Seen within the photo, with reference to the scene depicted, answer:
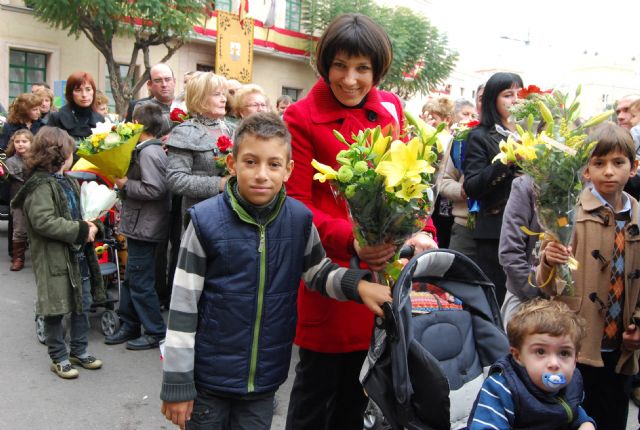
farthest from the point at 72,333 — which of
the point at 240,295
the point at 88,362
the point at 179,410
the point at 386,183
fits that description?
the point at 386,183

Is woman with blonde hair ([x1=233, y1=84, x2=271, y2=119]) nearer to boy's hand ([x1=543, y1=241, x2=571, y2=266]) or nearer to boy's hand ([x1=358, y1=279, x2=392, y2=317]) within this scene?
boy's hand ([x1=543, y1=241, x2=571, y2=266])

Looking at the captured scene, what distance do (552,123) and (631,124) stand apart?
4.01m

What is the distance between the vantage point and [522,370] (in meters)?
2.29

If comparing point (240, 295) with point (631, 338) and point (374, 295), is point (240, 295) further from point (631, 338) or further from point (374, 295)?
point (631, 338)

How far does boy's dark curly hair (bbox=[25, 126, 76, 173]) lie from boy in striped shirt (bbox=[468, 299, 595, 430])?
3472 millimetres

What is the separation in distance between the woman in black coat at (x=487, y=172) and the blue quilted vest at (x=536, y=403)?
206 cm

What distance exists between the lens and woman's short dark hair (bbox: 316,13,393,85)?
252 cm

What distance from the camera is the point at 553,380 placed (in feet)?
7.24

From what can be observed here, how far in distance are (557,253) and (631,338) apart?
683mm

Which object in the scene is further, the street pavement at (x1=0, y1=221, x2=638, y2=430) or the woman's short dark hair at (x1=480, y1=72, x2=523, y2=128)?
the woman's short dark hair at (x1=480, y1=72, x2=523, y2=128)

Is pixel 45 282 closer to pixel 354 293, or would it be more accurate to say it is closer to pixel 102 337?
pixel 102 337

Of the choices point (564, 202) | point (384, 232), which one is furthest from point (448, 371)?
point (564, 202)

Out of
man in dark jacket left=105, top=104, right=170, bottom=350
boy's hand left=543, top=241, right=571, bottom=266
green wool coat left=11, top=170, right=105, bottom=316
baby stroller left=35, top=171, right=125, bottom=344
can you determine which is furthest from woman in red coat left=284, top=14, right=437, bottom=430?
baby stroller left=35, top=171, right=125, bottom=344

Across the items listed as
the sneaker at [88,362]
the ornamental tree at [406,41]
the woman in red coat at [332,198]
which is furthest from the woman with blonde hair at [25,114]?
the ornamental tree at [406,41]
